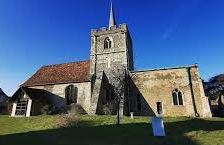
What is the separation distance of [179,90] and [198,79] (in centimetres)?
276

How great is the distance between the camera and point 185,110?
29.0 meters

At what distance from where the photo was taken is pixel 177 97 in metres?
29.9

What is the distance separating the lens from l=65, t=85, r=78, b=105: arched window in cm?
3228

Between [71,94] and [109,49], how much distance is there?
8.82m

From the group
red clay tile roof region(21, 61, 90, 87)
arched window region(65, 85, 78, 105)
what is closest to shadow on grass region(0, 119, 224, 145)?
arched window region(65, 85, 78, 105)

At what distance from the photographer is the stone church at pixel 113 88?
29391mm

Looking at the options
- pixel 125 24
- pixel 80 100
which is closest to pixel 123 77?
pixel 80 100

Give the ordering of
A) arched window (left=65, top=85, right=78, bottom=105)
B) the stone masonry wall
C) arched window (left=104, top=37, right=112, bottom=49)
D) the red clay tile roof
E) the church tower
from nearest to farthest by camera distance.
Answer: the stone masonry wall
arched window (left=65, top=85, right=78, bottom=105)
the red clay tile roof
the church tower
arched window (left=104, top=37, right=112, bottom=49)

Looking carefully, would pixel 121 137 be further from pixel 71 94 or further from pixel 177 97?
pixel 71 94

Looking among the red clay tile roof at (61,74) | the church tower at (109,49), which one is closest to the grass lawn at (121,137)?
the red clay tile roof at (61,74)

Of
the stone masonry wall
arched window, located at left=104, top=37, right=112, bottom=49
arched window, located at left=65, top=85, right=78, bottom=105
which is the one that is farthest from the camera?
arched window, located at left=104, top=37, right=112, bottom=49

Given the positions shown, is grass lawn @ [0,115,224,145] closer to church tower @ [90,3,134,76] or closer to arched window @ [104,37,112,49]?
church tower @ [90,3,134,76]

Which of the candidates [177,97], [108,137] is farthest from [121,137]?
[177,97]

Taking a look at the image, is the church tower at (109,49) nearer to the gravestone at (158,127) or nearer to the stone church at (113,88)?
the stone church at (113,88)
